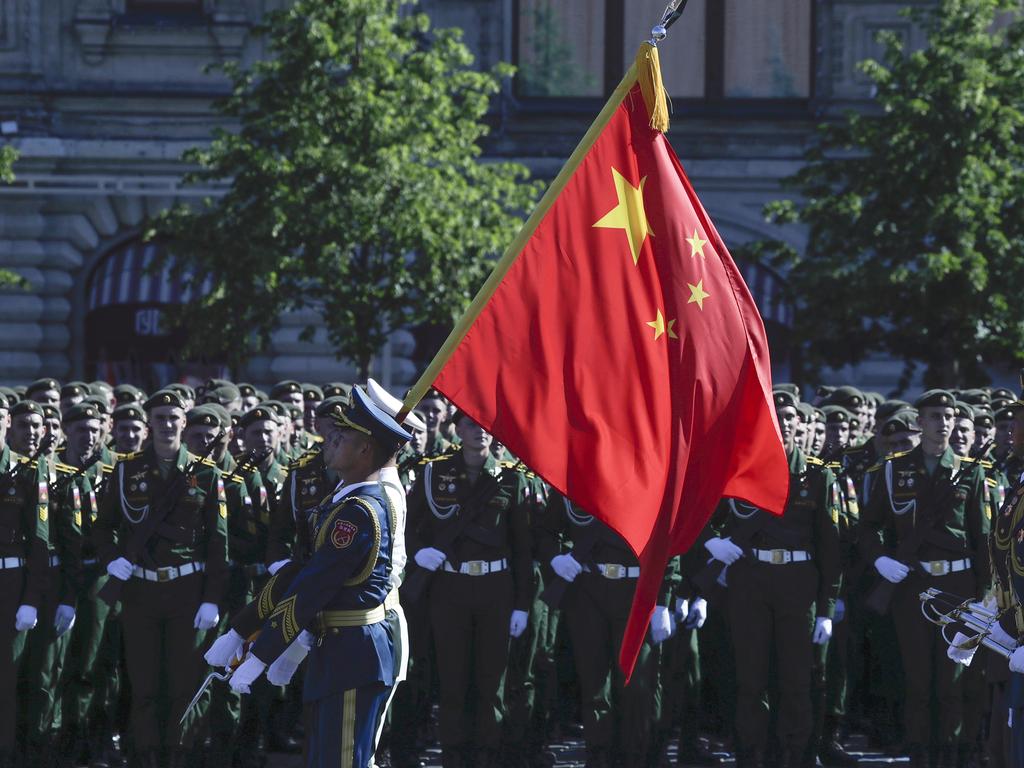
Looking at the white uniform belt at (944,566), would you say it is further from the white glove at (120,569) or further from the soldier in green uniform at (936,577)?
the white glove at (120,569)

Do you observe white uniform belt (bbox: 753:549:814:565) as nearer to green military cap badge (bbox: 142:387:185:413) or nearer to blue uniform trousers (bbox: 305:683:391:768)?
green military cap badge (bbox: 142:387:185:413)

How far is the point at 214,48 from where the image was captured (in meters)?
23.9

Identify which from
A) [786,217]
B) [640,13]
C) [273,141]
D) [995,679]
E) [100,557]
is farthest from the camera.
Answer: [640,13]

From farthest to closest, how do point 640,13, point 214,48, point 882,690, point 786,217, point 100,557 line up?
1. point 640,13
2. point 214,48
3. point 786,217
4. point 882,690
5. point 100,557

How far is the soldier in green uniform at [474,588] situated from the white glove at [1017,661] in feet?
10.8

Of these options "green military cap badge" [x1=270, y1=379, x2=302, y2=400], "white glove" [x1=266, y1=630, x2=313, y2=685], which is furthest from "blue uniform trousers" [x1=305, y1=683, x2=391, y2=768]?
"green military cap badge" [x1=270, y1=379, x2=302, y2=400]

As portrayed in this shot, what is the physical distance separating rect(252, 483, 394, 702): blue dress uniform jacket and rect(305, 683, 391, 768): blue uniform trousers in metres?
Result: 0.05

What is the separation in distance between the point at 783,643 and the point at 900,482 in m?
1.05

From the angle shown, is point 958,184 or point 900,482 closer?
point 900,482

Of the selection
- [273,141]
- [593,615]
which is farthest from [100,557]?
[273,141]

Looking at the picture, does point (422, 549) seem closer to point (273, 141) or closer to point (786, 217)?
point (273, 141)

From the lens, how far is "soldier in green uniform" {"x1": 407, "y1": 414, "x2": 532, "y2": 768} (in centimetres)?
966

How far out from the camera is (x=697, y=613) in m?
10.0

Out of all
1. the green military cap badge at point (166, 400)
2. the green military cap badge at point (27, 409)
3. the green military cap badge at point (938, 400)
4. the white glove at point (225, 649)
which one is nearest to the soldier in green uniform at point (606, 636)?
the green military cap badge at point (938, 400)
